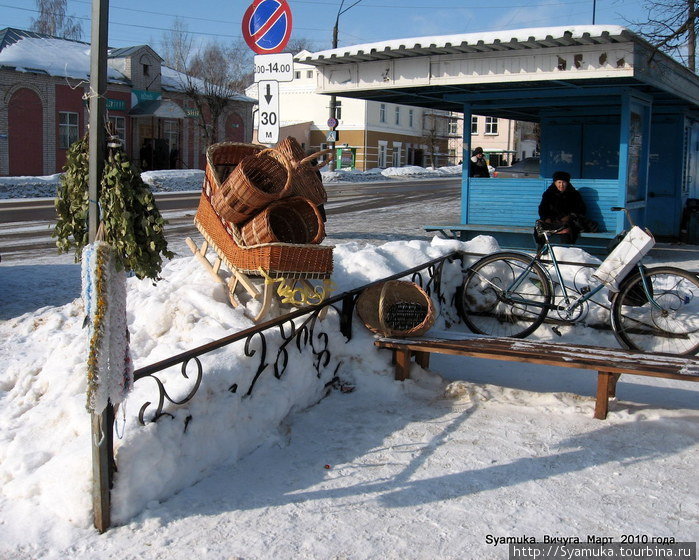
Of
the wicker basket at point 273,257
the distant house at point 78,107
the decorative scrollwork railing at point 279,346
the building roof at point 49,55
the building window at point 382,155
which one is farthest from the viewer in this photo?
the building window at point 382,155

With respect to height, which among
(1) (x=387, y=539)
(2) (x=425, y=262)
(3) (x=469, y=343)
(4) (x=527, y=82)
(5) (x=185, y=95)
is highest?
(5) (x=185, y=95)

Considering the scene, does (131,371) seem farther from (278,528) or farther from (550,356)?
(550,356)

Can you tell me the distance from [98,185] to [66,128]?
34.9 meters

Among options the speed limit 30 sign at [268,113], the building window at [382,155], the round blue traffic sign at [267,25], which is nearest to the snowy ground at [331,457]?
the speed limit 30 sign at [268,113]

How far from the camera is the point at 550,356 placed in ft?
16.1

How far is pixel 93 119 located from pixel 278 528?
1.94 m

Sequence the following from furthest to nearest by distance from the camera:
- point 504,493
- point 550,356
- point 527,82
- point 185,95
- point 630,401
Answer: point 185,95 < point 527,82 < point 630,401 < point 550,356 < point 504,493

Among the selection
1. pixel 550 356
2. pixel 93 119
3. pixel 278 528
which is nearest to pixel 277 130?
pixel 550 356

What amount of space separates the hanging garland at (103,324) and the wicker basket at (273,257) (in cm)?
185

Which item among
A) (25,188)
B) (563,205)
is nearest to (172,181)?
(25,188)

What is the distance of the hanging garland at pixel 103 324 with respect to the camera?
3246 mm

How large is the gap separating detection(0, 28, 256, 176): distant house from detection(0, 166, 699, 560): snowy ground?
87.7ft

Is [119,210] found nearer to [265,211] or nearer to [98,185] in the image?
[98,185]

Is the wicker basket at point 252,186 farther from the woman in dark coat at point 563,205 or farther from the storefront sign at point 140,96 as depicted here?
the storefront sign at point 140,96
